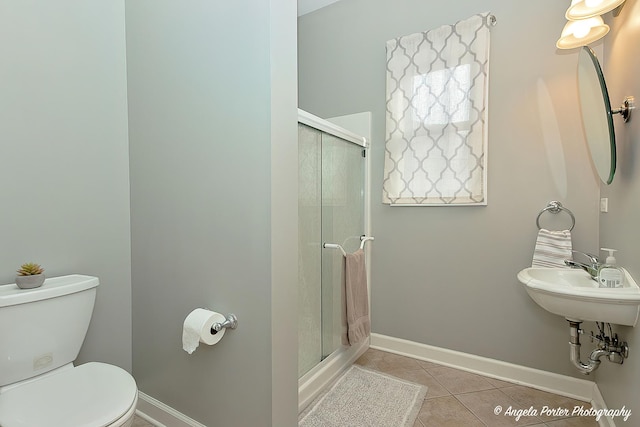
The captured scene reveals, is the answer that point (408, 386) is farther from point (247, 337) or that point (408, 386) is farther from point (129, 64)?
point (129, 64)

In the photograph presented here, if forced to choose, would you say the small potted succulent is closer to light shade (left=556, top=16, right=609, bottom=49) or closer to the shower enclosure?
the shower enclosure

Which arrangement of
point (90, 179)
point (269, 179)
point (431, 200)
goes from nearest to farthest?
point (269, 179), point (90, 179), point (431, 200)

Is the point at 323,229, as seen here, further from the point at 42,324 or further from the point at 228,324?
the point at 42,324

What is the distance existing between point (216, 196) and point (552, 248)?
1859 millimetres

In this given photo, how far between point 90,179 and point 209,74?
33.8 inches

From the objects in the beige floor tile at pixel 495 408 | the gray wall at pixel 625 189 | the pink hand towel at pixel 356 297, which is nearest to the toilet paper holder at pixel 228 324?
the pink hand towel at pixel 356 297

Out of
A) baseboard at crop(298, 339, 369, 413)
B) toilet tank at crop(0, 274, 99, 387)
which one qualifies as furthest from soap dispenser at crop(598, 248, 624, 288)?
toilet tank at crop(0, 274, 99, 387)

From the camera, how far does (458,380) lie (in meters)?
2.01

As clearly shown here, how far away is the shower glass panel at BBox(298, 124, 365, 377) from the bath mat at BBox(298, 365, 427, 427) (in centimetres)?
21

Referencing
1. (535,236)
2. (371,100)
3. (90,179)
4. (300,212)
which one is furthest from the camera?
(371,100)

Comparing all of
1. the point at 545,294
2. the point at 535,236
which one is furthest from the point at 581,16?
the point at 545,294

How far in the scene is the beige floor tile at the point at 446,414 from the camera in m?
1.62

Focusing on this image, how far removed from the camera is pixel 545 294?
54.0 inches

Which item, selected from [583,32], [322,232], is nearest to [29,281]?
[322,232]
